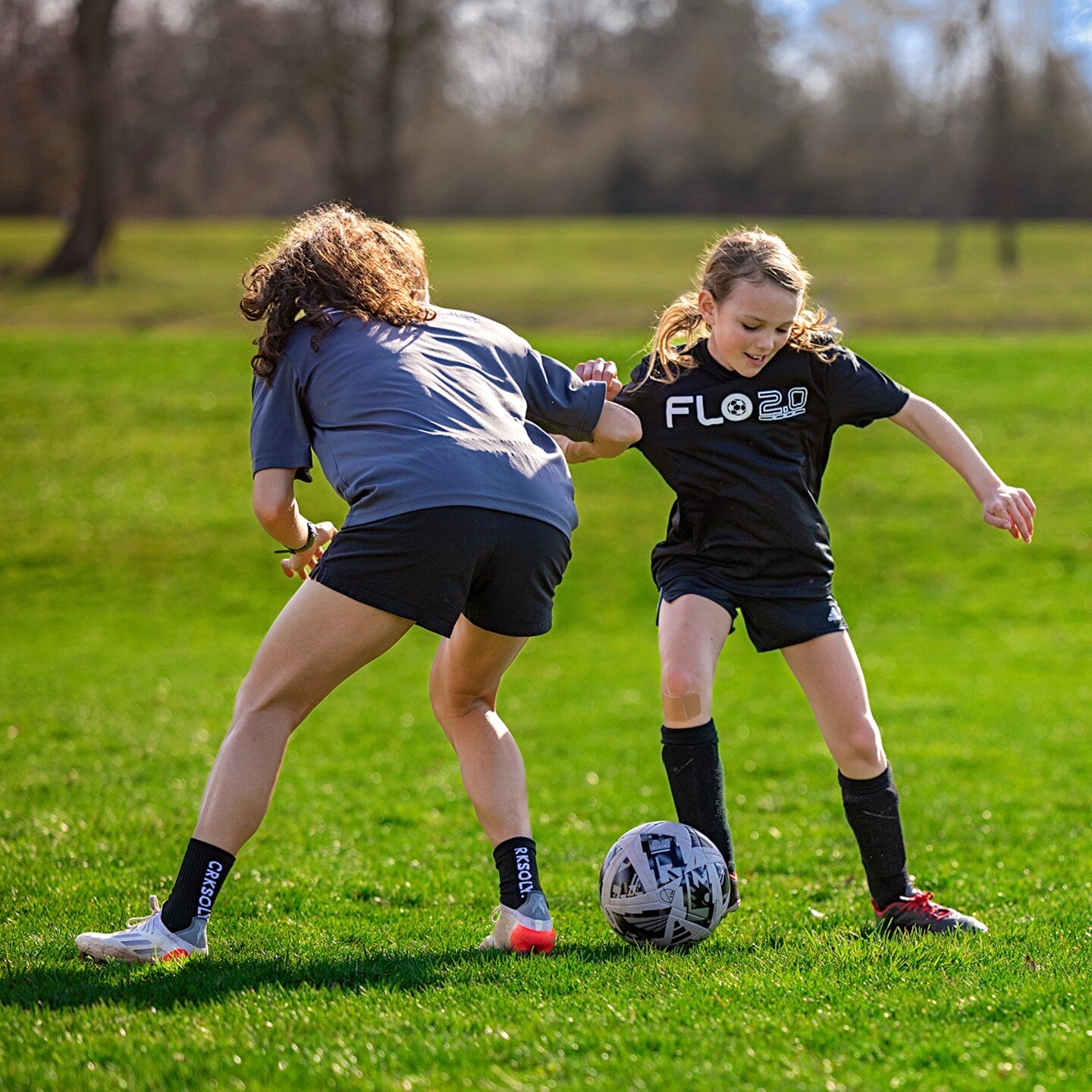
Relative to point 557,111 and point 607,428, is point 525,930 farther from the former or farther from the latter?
point 557,111

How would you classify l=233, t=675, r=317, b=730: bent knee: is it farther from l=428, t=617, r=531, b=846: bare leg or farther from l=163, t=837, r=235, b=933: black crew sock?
l=428, t=617, r=531, b=846: bare leg

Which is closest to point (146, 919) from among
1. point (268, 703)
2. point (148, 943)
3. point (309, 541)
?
point (148, 943)

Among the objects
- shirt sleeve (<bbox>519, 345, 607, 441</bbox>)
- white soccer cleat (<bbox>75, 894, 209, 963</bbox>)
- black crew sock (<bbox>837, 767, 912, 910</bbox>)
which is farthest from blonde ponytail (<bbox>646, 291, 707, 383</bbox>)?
white soccer cleat (<bbox>75, 894, 209, 963</bbox>)

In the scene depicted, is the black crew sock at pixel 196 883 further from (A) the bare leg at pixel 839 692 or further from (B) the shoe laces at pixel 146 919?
(A) the bare leg at pixel 839 692

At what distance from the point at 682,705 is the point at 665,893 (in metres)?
0.61

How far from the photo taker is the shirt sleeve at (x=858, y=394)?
4320 millimetres

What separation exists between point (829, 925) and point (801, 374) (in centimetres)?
183

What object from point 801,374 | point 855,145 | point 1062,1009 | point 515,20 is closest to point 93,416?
point 801,374

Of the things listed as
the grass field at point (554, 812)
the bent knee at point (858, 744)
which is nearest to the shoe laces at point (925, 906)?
the grass field at point (554, 812)

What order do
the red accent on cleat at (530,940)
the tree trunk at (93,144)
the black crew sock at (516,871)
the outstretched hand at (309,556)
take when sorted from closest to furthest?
the red accent on cleat at (530,940) → the black crew sock at (516,871) → the outstretched hand at (309,556) → the tree trunk at (93,144)

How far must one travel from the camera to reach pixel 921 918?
13.8 feet

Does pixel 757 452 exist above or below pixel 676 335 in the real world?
below

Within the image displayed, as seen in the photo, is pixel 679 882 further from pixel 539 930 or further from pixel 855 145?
pixel 855 145

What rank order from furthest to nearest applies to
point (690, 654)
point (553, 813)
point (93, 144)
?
point (93, 144)
point (553, 813)
point (690, 654)
